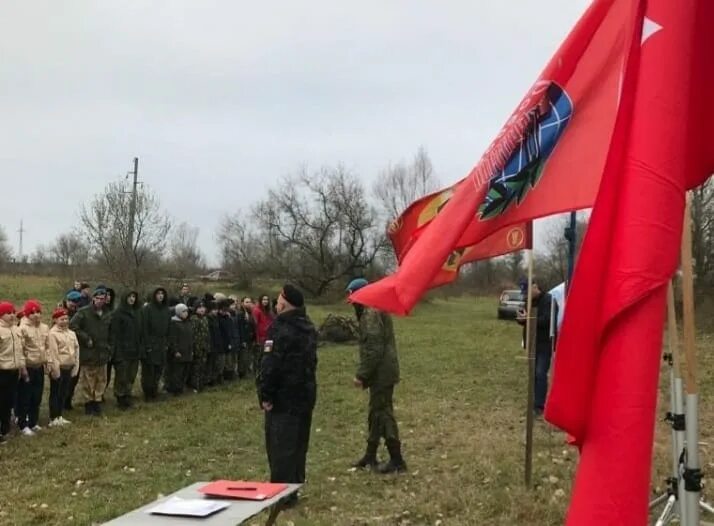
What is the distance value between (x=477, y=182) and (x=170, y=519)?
2.57m

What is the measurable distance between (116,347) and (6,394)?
265 cm

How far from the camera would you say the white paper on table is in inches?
181

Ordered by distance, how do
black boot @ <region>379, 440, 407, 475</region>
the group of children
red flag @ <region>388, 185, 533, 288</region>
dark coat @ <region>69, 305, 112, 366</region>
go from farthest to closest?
1. dark coat @ <region>69, 305, 112, 366</region>
2. the group of children
3. black boot @ <region>379, 440, 407, 475</region>
4. red flag @ <region>388, 185, 533, 288</region>

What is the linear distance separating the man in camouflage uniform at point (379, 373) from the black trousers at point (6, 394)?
189 inches

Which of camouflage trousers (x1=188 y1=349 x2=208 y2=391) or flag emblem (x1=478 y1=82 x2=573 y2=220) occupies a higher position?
flag emblem (x1=478 y1=82 x2=573 y2=220)

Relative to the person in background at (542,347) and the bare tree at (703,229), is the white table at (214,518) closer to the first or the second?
the person in background at (542,347)

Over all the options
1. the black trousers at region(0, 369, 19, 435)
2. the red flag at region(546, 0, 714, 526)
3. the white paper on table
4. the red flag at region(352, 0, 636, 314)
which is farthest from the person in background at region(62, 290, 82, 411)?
the red flag at region(546, 0, 714, 526)

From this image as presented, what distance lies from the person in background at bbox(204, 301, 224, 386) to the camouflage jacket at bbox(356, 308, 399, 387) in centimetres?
777

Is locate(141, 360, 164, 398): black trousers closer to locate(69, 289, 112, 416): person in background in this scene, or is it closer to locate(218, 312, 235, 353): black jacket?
locate(69, 289, 112, 416): person in background

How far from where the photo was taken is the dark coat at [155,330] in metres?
13.8

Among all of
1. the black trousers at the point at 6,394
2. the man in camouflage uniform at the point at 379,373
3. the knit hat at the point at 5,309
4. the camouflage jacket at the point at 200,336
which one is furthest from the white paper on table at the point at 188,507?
the camouflage jacket at the point at 200,336

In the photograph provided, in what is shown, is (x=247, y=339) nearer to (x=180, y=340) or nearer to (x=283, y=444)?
(x=180, y=340)

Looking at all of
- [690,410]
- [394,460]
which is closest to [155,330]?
[394,460]

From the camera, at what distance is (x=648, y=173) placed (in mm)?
3053
